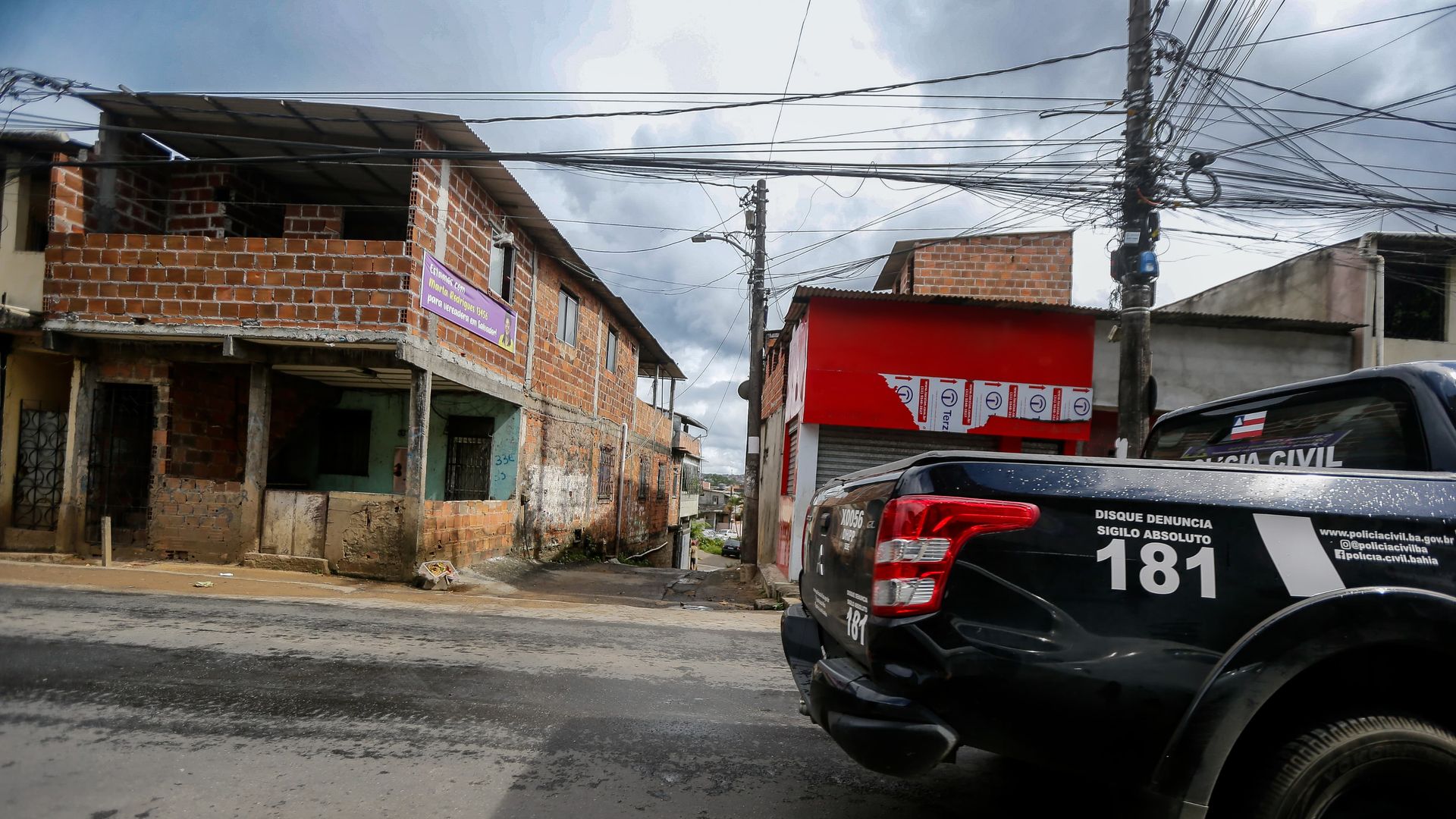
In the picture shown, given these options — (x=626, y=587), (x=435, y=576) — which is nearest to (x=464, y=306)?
(x=435, y=576)

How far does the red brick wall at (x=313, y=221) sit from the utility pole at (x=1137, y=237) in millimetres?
10645

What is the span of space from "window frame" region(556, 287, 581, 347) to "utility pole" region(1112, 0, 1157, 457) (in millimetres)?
10862

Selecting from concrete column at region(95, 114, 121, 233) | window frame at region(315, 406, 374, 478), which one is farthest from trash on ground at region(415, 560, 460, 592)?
concrete column at region(95, 114, 121, 233)

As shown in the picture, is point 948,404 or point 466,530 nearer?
point 948,404

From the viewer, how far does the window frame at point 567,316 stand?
52.3ft

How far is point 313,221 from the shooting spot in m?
11.7

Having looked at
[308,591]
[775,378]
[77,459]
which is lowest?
[308,591]

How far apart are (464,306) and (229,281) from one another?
2.95m

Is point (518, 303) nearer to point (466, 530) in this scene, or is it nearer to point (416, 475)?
point (466, 530)

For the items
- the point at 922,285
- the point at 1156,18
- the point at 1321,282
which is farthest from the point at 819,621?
the point at 1321,282

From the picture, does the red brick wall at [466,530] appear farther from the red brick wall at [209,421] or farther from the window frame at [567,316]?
the window frame at [567,316]

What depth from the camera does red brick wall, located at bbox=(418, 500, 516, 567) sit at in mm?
10461

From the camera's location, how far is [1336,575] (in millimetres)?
2010

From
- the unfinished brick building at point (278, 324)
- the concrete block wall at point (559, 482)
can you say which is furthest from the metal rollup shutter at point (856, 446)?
the concrete block wall at point (559, 482)
